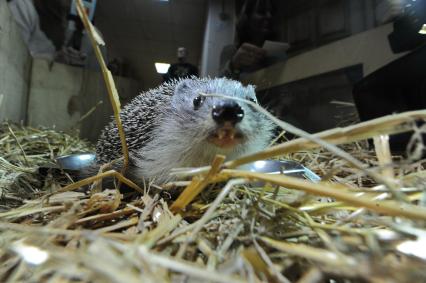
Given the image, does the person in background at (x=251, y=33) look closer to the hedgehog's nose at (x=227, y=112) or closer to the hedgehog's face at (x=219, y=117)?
the hedgehog's face at (x=219, y=117)

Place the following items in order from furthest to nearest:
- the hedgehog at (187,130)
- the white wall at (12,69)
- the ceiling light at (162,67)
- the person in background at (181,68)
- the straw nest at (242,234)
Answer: the ceiling light at (162,67) → the person in background at (181,68) → the white wall at (12,69) → the hedgehog at (187,130) → the straw nest at (242,234)

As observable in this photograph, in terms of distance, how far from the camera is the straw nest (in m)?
0.74

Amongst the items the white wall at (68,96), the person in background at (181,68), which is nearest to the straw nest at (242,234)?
the person in background at (181,68)

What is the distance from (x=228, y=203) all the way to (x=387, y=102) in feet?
6.57

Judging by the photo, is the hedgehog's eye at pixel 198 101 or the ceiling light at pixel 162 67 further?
the ceiling light at pixel 162 67

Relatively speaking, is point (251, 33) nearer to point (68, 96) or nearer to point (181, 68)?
point (181, 68)

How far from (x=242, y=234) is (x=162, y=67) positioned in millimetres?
3641

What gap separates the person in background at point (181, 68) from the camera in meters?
4.11

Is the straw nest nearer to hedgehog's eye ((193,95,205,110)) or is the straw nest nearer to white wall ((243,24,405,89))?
hedgehog's eye ((193,95,205,110))

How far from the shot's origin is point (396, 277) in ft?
2.23

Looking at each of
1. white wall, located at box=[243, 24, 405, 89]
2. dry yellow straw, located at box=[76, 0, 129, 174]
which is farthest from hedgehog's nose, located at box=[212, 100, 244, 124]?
white wall, located at box=[243, 24, 405, 89]

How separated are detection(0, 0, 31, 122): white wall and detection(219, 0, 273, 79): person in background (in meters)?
2.46

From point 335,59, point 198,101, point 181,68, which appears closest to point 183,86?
point 198,101

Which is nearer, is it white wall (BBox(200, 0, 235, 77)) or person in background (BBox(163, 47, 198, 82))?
person in background (BBox(163, 47, 198, 82))
